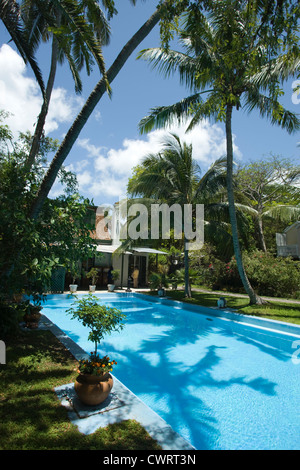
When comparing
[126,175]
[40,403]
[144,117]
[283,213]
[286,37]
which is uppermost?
[126,175]

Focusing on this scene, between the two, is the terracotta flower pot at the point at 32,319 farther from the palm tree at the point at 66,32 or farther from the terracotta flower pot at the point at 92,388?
the terracotta flower pot at the point at 92,388

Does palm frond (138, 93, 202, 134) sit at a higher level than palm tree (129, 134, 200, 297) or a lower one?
higher

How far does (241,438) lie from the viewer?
12.8 ft

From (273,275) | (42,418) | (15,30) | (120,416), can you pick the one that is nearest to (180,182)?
(273,275)

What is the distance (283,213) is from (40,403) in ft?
75.9

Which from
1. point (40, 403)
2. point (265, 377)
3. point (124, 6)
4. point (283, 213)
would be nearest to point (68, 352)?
point (40, 403)

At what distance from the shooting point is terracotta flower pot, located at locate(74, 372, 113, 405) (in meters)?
3.59

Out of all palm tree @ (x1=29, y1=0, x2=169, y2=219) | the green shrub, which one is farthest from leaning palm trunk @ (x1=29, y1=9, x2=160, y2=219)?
the green shrub

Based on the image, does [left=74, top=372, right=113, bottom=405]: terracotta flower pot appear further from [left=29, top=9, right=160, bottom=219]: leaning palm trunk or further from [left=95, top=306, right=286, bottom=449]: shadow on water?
[left=29, top=9, right=160, bottom=219]: leaning palm trunk

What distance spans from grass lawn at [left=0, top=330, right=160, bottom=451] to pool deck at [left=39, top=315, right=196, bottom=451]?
0.31ft

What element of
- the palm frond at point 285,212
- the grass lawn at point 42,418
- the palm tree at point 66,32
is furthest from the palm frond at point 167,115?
the palm frond at point 285,212

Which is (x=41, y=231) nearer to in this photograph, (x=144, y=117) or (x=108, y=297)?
(x=144, y=117)

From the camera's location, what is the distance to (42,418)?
127 inches

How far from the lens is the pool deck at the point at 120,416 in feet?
9.88
